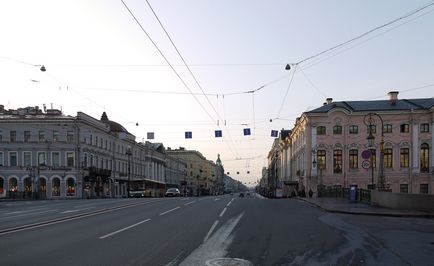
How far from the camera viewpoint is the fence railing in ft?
117

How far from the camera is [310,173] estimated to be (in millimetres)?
64188

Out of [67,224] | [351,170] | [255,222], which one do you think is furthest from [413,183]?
[67,224]

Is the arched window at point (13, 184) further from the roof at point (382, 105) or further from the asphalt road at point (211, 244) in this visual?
the asphalt road at point (211, 244)

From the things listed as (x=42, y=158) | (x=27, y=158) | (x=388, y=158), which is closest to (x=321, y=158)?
(x=388, y=158)

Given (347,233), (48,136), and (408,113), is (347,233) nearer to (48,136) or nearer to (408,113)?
(408,113)

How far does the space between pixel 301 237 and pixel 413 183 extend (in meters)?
54.4

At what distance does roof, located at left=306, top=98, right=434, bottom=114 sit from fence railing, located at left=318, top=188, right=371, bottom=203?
1547 centimetres

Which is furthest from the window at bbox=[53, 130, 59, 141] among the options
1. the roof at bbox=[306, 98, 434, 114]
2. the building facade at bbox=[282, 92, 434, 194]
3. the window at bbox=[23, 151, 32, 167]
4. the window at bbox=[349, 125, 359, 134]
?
the window at bbox=[349, 125, 359, 134]

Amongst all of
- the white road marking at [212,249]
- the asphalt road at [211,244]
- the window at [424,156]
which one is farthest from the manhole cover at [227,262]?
the window at [424,156]

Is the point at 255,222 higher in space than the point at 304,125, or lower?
lower

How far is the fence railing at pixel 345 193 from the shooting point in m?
35.5

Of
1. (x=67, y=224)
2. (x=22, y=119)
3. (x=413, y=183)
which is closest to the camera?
(x=67, y=224)

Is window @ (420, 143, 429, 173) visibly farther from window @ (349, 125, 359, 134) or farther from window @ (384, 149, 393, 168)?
window @ (349, 125, 359, 134)

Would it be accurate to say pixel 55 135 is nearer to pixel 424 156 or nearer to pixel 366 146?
pixel 366 146
